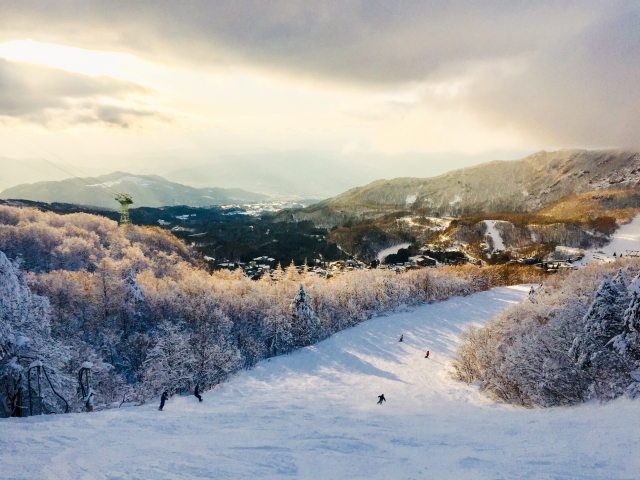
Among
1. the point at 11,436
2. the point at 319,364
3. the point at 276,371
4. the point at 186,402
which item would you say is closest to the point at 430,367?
the point at 319,364

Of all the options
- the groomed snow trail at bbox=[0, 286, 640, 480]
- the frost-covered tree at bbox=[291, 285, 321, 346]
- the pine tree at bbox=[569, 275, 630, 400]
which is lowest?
the frost-covered tree at bbox=[291, 285, 321, 346]

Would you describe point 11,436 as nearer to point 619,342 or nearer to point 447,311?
point 619,342

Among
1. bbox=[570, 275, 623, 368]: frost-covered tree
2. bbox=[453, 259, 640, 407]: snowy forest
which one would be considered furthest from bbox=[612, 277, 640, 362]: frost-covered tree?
bbox=[570, 275, 623, 368]: frost-covered tree

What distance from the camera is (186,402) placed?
29.3 m

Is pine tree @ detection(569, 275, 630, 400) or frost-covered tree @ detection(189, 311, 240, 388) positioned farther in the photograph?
frost-covered tree @ detection(189, 311, 240, 388)

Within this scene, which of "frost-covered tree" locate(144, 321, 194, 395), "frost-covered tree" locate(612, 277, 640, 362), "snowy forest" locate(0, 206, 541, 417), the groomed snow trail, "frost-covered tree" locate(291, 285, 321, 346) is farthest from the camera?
"frost-covered tree" locate(291, 285, 321, 346)

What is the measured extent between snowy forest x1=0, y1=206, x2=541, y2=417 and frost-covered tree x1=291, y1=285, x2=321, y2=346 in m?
0.17

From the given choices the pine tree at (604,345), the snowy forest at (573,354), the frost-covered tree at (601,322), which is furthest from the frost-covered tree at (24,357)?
the pine tree at (604,345)

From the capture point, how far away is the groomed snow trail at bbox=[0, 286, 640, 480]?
49.7 ft

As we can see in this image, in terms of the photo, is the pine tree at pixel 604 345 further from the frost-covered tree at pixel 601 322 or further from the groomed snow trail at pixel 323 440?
the groomed snow trail at pixel 323 440

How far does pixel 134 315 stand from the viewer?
54.9m

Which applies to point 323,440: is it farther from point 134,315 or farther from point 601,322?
point 134,315

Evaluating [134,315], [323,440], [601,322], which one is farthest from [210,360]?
[601,322]

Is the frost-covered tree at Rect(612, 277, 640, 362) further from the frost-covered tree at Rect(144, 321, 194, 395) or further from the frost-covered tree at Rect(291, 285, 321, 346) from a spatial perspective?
the frost-covered tree at Rect(291, 285, 321, 346)
